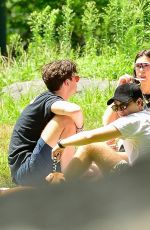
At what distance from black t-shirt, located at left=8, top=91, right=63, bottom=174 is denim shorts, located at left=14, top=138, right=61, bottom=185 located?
0.33 ft

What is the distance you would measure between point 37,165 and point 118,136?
945mm

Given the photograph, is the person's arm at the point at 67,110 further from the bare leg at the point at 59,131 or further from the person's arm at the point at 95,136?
the person's arm at the point at 95,136

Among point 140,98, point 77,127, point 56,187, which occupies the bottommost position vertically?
point 77,127

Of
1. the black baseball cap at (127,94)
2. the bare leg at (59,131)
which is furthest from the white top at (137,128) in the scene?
the bare leg at (59,131)

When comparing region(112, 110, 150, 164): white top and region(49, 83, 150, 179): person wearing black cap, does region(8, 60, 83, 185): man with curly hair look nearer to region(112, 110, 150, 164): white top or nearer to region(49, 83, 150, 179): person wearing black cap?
region(49, 83, 150, 179): person wearing black cap

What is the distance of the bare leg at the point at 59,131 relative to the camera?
4164 millimetres

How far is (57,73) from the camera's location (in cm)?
436

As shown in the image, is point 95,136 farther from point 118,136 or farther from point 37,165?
point 37,165

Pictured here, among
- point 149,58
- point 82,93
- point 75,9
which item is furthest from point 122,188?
point 75,9

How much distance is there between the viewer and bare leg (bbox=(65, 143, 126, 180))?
378 cm

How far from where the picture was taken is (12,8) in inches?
979

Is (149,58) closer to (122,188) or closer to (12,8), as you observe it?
(122,188)

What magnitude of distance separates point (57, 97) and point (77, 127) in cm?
26

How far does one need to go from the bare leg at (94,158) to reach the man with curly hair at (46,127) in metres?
0.35
